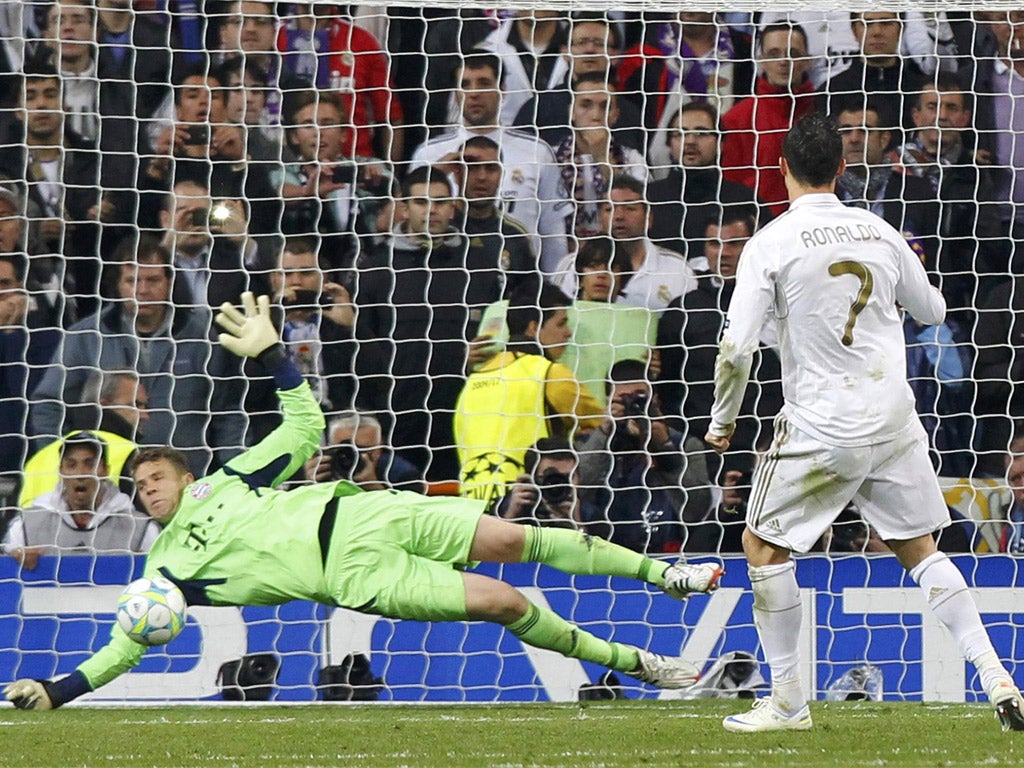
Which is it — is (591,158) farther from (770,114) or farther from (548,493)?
(548,493)

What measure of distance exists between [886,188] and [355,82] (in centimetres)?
251

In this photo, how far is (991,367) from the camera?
23.0 ft

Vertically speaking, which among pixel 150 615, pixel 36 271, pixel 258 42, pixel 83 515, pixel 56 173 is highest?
pixel 258 42

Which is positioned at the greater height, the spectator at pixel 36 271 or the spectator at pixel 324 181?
the spectator at pixel 324 181

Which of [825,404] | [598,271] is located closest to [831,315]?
[825,404]

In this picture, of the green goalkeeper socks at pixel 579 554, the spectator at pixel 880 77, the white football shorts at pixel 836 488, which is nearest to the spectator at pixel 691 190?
the spectator at pixel 880 77

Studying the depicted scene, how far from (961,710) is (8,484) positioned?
393 cm

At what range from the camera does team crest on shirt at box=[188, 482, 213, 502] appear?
6.24 m

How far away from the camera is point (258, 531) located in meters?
6.18

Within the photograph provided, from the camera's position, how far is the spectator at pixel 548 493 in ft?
22.2

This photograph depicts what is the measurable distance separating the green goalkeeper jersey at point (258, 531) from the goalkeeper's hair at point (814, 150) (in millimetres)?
2700

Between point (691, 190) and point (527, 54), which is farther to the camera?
point (527, 54)

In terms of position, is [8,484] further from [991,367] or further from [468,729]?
[991,367]

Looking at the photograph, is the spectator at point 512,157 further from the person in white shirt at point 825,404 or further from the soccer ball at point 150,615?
the person in white shirt at point 825,404
